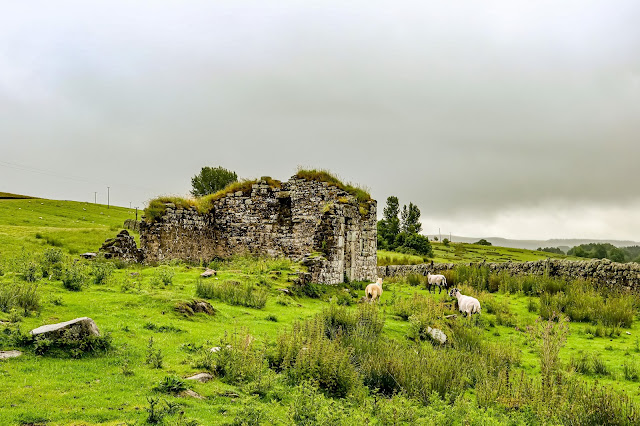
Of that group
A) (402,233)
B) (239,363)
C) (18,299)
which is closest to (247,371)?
(239,363)

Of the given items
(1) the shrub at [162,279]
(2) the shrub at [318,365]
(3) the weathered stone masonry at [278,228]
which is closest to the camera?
(2) the shrub at [318,365]

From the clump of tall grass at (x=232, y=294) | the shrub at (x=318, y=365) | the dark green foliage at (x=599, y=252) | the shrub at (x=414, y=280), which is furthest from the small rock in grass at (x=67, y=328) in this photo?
the dark green foliage at (x=599, y=252)

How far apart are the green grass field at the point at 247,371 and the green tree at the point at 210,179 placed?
4667 centimetres

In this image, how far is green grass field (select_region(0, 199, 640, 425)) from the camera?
18.2 feet

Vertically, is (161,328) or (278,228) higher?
(278,228)

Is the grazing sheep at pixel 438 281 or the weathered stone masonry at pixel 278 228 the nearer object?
the weathered stone masonry at pixel 278 228

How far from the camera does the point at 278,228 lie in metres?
24.1

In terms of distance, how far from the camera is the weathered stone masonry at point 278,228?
21281mm

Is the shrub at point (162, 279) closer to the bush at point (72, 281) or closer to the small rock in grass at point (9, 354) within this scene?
the bush at point (72, 281)

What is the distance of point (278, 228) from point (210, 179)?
39934 mm

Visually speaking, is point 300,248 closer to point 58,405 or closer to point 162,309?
point 162,309

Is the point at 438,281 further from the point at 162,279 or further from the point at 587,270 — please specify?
the point at 162,279

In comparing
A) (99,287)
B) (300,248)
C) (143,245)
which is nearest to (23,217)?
(143,245)

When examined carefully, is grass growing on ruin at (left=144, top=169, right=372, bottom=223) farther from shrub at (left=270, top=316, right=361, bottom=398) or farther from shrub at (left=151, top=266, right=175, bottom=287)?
shrub at (left=270, top=316, right=361, bottom=398)
